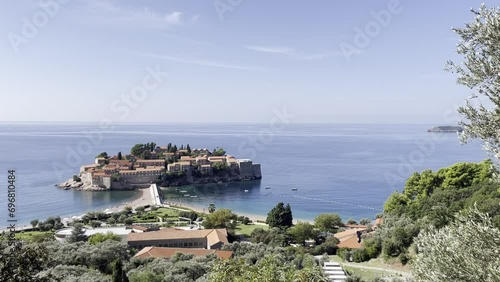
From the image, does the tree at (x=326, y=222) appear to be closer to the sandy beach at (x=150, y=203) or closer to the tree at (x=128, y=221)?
the sandy beach at (x=150, y=203)

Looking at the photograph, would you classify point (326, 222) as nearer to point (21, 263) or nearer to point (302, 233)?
point (302, 233)

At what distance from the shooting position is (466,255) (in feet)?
13.3

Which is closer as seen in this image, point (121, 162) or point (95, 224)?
point (95, 224)

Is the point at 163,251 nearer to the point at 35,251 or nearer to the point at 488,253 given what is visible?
the point at 35,251

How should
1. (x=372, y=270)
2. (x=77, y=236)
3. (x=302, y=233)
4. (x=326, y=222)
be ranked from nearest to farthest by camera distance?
(x=372, y=270) < (x=77, y=236) < (x=302, y=233) < (x=326, y=222)

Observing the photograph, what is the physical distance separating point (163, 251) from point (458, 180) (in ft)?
58.5

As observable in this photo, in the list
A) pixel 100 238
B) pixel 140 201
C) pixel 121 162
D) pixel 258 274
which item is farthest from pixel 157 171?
pixel 258 274

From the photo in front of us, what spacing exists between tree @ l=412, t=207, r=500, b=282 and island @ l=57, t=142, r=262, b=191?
5027 centimetres

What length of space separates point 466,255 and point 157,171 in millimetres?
A: 52820

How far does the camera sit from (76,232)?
22.8 metres

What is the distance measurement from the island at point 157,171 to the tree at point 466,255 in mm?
50273

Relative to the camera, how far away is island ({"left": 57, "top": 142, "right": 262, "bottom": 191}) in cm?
5072

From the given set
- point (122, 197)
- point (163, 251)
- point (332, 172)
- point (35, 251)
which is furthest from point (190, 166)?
point (35, 251)

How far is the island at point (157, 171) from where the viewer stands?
50.7m
